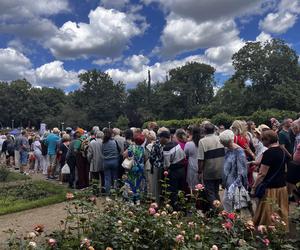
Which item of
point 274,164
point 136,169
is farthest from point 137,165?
point 274,164

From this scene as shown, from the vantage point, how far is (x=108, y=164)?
30.6 feet

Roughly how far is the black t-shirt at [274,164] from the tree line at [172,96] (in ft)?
173

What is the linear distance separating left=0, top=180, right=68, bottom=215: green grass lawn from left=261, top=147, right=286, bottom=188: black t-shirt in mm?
5959

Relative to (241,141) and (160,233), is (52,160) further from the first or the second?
(160,233)

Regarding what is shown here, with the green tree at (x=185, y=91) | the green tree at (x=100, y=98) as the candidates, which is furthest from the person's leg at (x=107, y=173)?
the green tree at (x=100, y=98)

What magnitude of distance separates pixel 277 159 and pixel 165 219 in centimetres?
227

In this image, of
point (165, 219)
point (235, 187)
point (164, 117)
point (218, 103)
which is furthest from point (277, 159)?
point (164, 117)

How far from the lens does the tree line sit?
202 ft

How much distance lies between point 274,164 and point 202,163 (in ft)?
5.43

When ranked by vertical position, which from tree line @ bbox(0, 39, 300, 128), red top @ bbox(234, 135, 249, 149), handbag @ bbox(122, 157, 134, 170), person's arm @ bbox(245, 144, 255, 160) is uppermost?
tree line @ bbox(0, 39, 300, 128)

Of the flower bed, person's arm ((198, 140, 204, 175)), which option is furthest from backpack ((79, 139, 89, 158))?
the flower bed

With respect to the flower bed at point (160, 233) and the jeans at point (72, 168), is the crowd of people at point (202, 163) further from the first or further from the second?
the flower bed at point (160, 233)

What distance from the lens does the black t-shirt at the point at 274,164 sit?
17.2 ft

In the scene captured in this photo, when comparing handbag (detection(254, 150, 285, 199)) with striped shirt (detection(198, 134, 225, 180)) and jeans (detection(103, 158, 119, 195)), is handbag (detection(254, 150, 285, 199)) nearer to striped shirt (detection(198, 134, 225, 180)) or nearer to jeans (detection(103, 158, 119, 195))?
striped shirt (detection(198, 134, 225, 180))
